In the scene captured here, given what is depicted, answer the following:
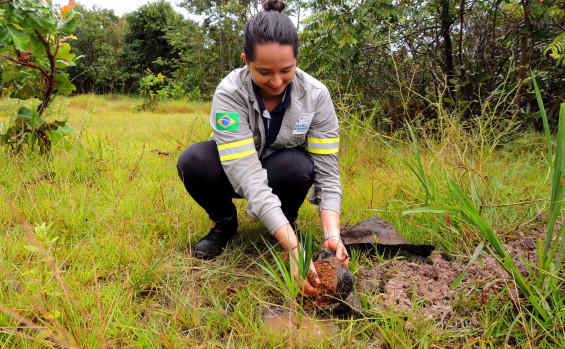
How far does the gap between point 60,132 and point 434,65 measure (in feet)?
10.5

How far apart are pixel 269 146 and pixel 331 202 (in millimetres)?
401

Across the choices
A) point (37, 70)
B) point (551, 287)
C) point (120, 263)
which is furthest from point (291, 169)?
point (37, 70)

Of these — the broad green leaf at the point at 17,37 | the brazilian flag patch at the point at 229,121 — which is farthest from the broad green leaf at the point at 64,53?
the brazilian flag patch at the point at 229,121

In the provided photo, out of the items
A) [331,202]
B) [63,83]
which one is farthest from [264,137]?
[63,83]

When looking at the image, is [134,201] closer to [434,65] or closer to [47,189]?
[47,189]

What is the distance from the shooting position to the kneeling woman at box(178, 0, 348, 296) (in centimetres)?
140

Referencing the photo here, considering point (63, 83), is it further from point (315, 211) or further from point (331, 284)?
point (331, 284)

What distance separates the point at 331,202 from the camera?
1.61 metres

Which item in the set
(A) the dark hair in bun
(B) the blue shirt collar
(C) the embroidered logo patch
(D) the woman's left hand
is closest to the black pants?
(C) the embroidered logo patch

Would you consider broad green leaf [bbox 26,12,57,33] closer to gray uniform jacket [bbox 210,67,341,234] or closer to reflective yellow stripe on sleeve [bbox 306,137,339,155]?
gray uniform jacket [bbox 210,67,341,234]

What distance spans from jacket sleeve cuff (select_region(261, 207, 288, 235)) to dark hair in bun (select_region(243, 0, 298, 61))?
587mm

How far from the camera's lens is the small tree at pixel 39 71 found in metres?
2.22

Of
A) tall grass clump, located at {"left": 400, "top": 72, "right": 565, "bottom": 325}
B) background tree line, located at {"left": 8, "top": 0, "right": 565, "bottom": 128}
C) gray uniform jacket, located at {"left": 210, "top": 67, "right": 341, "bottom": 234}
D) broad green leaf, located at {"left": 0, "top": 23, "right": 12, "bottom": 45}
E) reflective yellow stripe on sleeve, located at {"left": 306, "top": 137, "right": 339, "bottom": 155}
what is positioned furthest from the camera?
background tree line, located at {"left": 8, "top": 0, "right": 565, "bottom": 128}

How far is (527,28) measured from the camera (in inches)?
110
